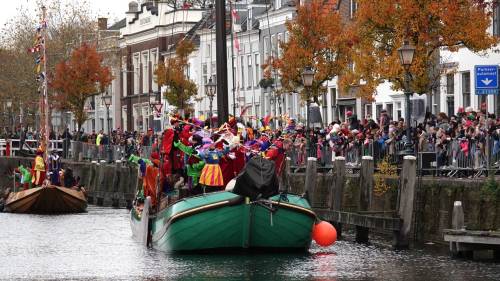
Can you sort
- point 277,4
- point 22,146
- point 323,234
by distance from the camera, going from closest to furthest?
point 323,234, point 277,4, point 22,146

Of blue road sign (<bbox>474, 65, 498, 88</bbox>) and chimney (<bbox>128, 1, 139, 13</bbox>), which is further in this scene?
chimney (<bbox>128, 1, 139, 13</bbox>)

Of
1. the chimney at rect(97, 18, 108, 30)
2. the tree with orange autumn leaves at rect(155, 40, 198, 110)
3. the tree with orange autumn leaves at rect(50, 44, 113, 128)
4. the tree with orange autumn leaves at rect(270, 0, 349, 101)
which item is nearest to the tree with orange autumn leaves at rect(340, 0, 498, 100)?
the tree with orange autumn leaves at rect(270, 0, 349, 101)

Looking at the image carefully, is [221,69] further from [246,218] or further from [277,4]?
[277,4]

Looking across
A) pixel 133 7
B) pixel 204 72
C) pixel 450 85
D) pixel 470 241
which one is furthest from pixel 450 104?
pixel 133 7

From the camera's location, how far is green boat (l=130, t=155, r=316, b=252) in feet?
110

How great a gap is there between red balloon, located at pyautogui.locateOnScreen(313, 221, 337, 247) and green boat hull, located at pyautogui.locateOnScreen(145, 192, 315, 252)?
18cm

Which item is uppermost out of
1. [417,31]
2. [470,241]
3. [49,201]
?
[417,31]

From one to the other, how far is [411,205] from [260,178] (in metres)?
3.98

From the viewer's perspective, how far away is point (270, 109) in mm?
84688

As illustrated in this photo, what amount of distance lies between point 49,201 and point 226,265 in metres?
30.3

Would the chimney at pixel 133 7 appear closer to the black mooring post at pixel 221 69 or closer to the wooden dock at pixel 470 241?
the black mooring post at pixel 221 69

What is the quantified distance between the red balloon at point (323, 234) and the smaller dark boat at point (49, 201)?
28706mm

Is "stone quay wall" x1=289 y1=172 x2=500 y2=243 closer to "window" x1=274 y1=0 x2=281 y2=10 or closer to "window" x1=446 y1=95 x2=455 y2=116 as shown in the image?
"window" x1=446 y1=95 x2=455 y2=116

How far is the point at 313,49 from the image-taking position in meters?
62.0
